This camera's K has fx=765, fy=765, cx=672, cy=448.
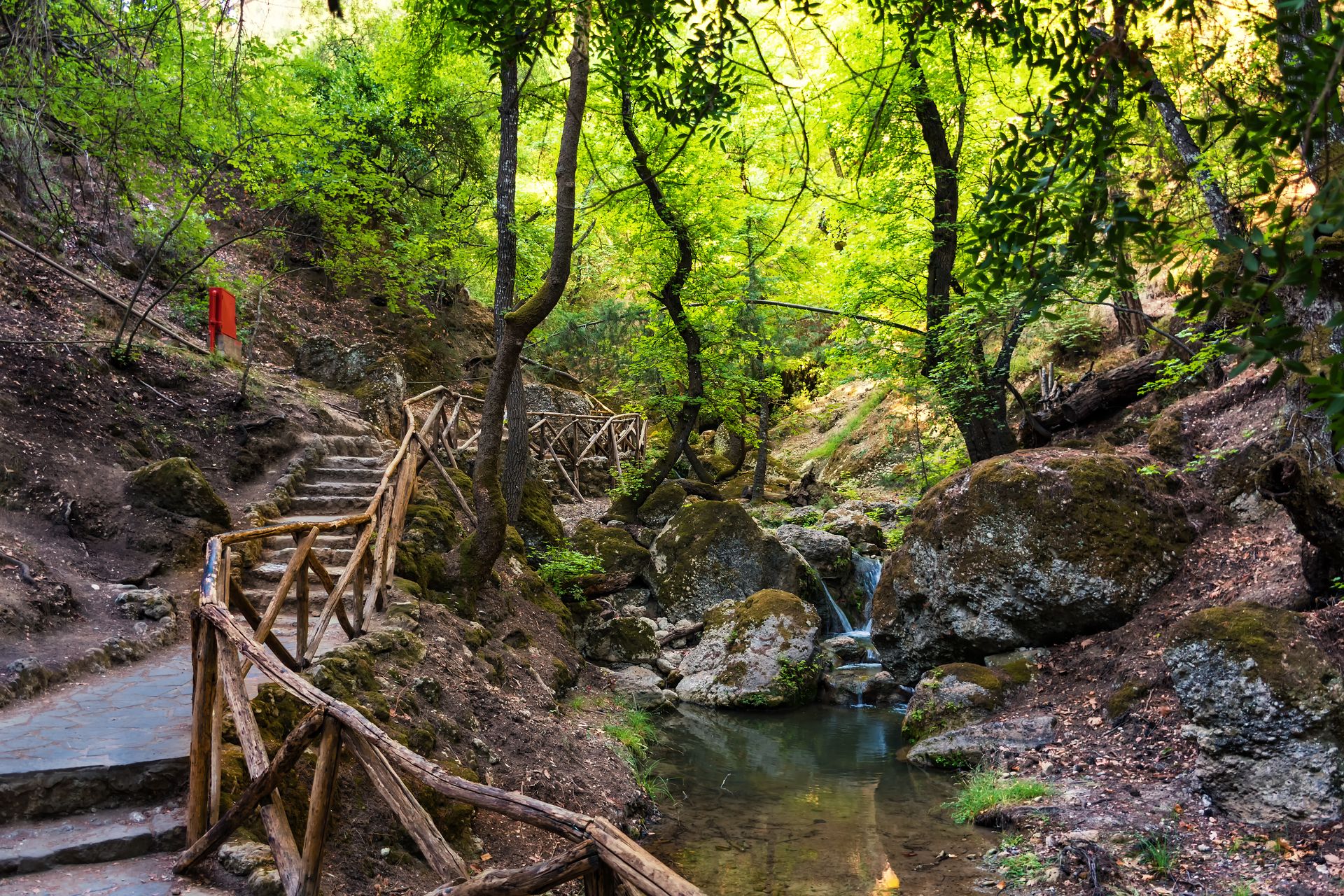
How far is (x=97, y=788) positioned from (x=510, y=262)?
6.72 meters

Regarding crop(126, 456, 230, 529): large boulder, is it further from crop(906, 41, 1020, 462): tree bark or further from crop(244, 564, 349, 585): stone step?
crop(906, 41, 1020, 462): tree bark

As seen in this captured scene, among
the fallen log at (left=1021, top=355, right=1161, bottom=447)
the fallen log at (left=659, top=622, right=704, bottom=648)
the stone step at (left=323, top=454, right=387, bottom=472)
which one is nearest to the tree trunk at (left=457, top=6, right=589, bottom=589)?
the stone step at (left=323, top=454, right=387, bottom=472)

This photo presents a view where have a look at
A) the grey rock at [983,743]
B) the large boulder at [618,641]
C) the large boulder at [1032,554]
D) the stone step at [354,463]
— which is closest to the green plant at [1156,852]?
the grey rock at [983,743]

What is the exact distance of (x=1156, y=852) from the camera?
4.83 metres

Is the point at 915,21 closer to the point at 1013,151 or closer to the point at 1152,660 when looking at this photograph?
the point at 1013,151

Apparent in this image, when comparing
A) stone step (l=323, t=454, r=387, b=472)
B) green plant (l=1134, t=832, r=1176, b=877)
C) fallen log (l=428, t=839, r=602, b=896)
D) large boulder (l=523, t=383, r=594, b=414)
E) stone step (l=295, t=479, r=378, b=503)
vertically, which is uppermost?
large boulder (l=523, t=383, r=594, b=414)

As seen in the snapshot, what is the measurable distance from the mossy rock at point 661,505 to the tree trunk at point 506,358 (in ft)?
21.1

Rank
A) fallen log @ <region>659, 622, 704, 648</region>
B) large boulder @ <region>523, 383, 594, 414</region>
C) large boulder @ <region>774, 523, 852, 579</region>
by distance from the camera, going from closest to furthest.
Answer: fallen log @ <region>659, 622, 704, 648</region>, large boulder @ <region>774, 523, 852, 579</region>, large boulder @ <region>523, 383, 594, 414</region>

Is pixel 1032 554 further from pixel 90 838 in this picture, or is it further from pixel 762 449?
pixel 762 449

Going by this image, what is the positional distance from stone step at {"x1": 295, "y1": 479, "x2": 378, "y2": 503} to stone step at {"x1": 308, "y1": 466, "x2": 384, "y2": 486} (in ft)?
1.20

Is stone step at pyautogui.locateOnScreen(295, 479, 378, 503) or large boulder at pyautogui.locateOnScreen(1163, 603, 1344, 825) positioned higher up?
stone step at pyautogui.locateOnScreen(295, 479, 378, 503)

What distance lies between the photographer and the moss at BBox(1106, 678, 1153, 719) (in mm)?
6609

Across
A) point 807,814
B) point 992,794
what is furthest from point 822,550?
point 992,794

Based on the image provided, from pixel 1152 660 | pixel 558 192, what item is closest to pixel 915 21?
pixel 558 192
